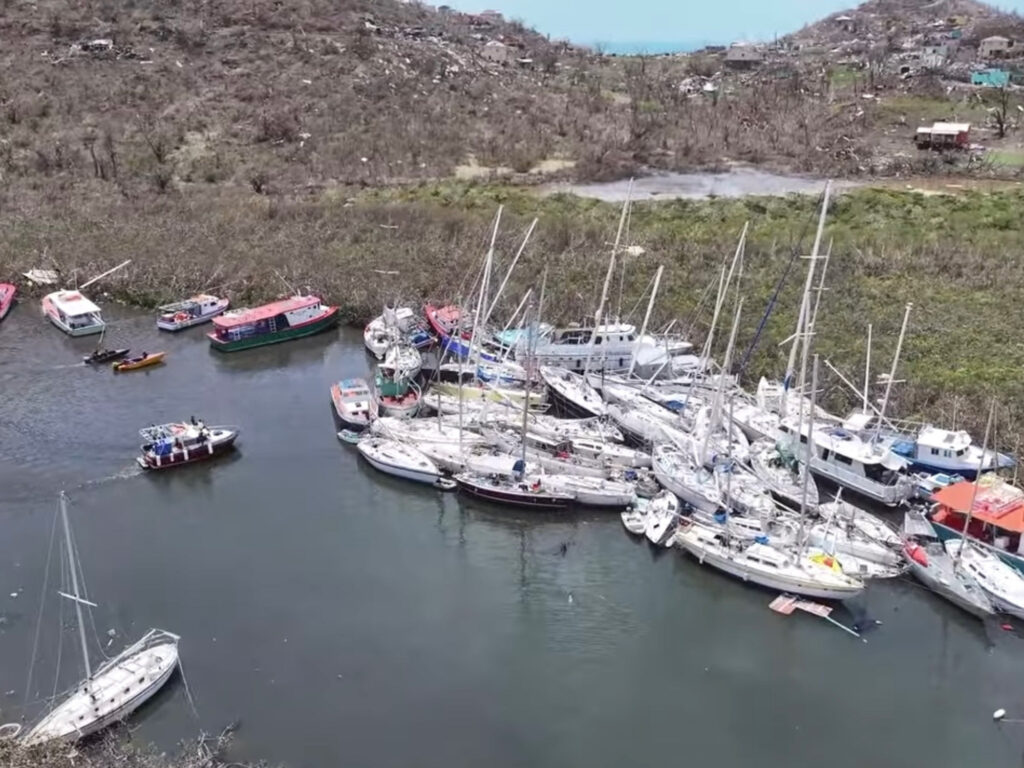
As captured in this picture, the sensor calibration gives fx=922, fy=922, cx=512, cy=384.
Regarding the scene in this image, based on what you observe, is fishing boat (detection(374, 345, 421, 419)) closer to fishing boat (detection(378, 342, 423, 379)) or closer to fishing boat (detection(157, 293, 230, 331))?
fishing boat (detection(378, 342, 423, 379))

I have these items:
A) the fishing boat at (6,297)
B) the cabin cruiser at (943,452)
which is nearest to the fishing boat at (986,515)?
the cabin cruiser at (943,452)

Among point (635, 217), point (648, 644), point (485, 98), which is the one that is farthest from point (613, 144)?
point (648, 644)

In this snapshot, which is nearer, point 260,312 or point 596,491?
point 596,491

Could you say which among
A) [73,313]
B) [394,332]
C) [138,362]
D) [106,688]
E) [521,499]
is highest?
[73,313]

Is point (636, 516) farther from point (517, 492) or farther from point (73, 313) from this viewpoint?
point (73, 313)

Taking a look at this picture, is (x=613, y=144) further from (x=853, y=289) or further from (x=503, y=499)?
(x=503, y=499)

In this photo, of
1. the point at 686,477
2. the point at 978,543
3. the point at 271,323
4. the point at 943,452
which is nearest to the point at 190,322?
the point at 271,323

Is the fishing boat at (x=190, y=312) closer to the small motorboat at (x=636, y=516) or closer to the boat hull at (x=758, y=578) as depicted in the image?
the small motorboat at (x=636, y=516)
